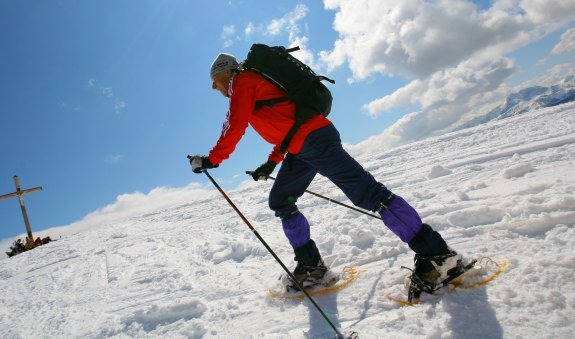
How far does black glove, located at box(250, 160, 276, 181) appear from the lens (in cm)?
357

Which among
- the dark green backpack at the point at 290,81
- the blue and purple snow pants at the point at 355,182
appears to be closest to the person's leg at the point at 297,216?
the blue and purple snow pants at the point at 355,182

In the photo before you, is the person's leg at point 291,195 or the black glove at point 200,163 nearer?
the black glove at point 200,163

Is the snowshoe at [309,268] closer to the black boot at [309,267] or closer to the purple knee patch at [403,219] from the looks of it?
the black boot at [309,267]

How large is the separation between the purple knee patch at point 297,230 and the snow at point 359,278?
0.57 meters

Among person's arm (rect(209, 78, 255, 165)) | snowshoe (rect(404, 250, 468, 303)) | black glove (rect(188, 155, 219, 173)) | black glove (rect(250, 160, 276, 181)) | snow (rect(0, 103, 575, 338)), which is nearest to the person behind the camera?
snow (rect(0, 103, 575, 338))

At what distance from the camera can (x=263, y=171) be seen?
11.8 feet

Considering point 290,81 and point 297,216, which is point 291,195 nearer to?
point 297,216

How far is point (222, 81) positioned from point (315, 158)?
4.07 feet

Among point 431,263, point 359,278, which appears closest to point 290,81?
point 431,263

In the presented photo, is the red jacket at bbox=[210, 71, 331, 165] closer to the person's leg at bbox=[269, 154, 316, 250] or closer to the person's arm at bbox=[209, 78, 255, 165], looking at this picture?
the person's arm at bbox=[209, 78, 255, 165]

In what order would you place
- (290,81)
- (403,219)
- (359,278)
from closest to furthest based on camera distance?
1. (403,219)
2. (290,81)
3. (359,278)

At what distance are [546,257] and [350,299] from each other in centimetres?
151

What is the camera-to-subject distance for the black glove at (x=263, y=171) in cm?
357

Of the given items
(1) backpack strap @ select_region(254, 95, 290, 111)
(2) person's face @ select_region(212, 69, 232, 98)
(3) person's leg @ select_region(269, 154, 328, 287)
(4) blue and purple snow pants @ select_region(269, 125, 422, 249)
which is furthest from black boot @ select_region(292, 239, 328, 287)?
(2) person's face @ select_region(212, 69, 232, 98)
